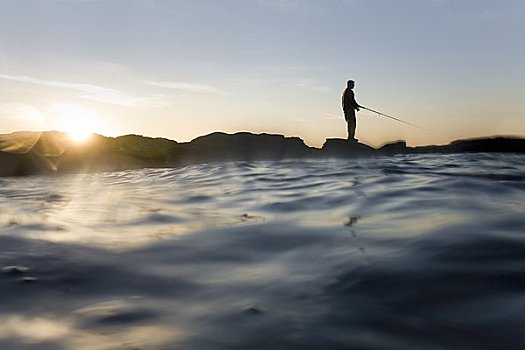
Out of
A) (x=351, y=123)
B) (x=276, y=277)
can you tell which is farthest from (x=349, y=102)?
(x=276, y=277)

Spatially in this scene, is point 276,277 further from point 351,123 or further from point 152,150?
point 152,150

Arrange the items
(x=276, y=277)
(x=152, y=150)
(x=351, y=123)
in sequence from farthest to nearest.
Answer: (x=152, y=150) → (x=351, y=123) → (x=276, y=277)

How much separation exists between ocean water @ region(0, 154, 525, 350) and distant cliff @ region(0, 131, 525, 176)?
43.5ft

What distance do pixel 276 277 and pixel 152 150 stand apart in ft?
74.0

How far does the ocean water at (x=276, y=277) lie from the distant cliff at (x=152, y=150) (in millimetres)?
13247

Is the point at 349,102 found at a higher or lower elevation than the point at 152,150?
higher

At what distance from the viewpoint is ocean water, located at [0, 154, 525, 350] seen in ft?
6.68

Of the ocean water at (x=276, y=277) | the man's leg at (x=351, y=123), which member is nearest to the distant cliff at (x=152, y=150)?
the man's leg at (x=351, y=123)

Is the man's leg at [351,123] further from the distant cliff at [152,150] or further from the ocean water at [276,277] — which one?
the ocean water at [276,277]

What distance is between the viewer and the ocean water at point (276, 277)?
2.04 meters

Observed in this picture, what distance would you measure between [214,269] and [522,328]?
1.91 meters

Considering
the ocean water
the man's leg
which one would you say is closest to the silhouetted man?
the man's leg

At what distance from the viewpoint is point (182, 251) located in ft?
12.1

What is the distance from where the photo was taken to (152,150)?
80.5 feet
